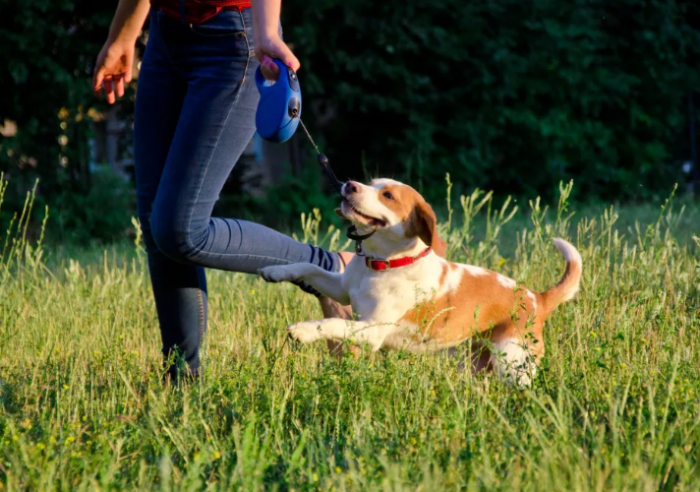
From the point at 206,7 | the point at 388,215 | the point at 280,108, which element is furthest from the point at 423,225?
the point at 206,7

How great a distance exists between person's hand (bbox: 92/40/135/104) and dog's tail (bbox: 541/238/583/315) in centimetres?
204

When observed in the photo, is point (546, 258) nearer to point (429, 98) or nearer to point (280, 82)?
point (280, 82)

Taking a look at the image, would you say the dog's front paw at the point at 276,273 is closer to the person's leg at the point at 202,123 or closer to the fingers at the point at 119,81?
the person's leg at the point at 202,123

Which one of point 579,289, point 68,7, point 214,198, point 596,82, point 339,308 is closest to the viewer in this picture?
point 214,198

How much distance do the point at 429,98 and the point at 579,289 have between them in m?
5.76

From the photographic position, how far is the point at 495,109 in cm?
1028

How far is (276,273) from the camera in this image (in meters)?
3.76

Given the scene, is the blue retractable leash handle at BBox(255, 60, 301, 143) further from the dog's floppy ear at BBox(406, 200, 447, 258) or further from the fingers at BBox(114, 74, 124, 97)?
the fingers at BBox(114, 74, 124, 97)

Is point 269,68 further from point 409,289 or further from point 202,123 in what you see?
point 409,289

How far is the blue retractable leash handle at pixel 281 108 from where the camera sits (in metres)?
3.16

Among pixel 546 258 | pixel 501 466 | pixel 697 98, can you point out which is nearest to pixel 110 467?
A: pixel 501 466

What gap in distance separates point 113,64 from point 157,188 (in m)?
0.66

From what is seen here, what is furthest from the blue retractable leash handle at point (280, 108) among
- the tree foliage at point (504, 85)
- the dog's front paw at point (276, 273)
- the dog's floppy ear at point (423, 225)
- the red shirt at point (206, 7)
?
the tree foliage at point (504, 85)

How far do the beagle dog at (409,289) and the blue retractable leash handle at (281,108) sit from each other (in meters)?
0.60
